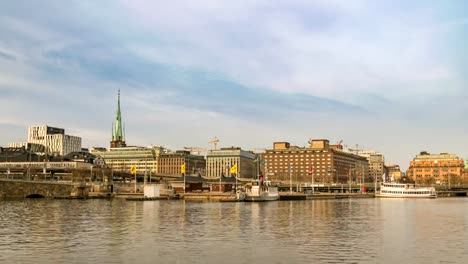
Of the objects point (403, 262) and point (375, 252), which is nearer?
point (403, 262)

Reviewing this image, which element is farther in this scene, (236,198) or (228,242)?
(236,198)

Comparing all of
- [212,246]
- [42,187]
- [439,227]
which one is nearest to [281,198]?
[42,187]

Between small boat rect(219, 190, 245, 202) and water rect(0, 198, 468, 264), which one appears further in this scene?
small boat rect(219, 190, 245, 202)

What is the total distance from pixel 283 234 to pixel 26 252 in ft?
91.4

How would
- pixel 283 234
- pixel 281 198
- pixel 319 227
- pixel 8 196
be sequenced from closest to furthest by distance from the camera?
pixel 283 234, pixel 319 227, pixel 8 196, pixel 281 198

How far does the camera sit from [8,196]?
175875mm

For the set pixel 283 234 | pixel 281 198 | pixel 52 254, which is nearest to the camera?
pixel 52 254

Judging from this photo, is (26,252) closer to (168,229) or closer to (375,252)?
(168,229)

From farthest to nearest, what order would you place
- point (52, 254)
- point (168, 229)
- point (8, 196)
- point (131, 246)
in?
point (8, 196) < point (168, 229) < point (131, 246) < point (52, 254)

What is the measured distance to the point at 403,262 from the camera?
41969mm

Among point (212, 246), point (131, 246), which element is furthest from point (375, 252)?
point (131, 246)

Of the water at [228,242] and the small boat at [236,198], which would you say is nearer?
the water at [228,242]

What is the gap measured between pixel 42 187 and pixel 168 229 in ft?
433

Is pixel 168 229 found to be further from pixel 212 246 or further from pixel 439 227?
pixel 439 227
